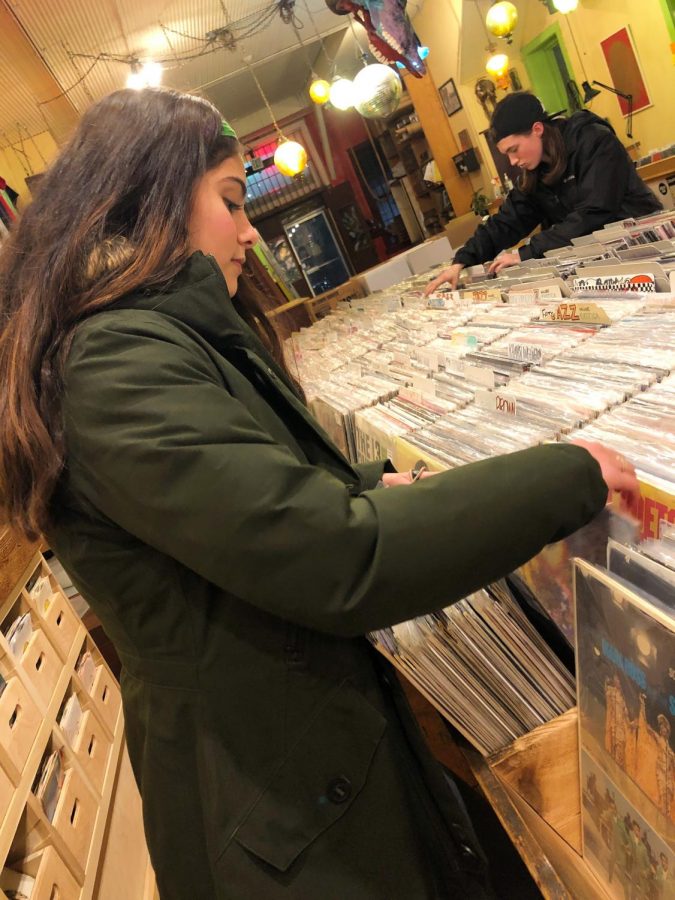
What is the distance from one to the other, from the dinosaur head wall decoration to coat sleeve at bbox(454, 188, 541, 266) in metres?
1.55

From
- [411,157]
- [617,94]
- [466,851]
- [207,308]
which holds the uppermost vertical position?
[411,157]

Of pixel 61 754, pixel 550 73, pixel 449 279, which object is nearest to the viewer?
pixel 61 754

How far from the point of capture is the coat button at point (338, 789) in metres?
0.92

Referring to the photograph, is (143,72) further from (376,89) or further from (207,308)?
(207,308)

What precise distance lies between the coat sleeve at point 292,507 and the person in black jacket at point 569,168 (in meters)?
2.65

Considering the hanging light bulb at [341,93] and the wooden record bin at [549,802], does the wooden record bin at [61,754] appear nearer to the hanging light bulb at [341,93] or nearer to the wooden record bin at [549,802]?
the wooden record bin at [549,802]

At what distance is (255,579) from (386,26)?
4.69 metres

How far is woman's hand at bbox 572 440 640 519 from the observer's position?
0.75 m

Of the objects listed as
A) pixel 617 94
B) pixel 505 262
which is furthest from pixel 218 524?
pixel 617 94

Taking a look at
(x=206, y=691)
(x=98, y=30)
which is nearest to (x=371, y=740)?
(x=206, y=691)

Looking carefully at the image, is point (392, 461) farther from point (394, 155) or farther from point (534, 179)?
point (394, 155)

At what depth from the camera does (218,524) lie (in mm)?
619

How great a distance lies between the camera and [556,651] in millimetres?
1059

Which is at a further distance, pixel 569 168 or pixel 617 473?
pixel 569 168
